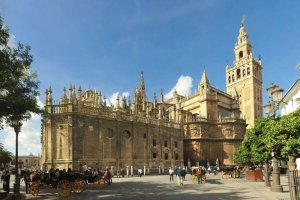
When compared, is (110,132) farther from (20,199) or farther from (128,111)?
(20,199)

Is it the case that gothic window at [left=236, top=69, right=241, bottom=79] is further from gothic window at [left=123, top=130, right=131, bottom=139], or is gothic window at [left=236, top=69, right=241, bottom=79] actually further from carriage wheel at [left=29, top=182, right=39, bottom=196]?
carriage wheel at [left=29, top=182, right=39, bottom=196]

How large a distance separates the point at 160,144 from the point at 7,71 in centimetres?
4230

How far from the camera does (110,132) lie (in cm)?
4956

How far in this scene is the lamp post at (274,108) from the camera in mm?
19328

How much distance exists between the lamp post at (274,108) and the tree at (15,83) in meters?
12.1

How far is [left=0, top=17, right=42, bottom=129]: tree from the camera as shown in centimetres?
1645

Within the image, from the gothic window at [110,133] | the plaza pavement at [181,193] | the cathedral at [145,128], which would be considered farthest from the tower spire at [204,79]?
the plaza pavement at [181,193]

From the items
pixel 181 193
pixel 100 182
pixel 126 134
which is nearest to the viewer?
pixel 181 193

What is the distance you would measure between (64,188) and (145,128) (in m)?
34.2

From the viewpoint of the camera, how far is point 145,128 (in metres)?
54.8

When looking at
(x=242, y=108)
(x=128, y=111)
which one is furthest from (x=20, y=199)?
(x=242, y=108)

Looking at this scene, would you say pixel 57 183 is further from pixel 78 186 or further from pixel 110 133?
pixel 110 133

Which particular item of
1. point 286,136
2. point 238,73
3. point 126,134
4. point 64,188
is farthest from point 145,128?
point 238,73

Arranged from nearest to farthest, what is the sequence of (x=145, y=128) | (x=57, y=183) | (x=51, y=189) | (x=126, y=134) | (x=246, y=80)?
(x=57, y=183) → (x=51, y=189) → (x=126, y=134) → (x=145, y=128) → (x=246, y=80)
